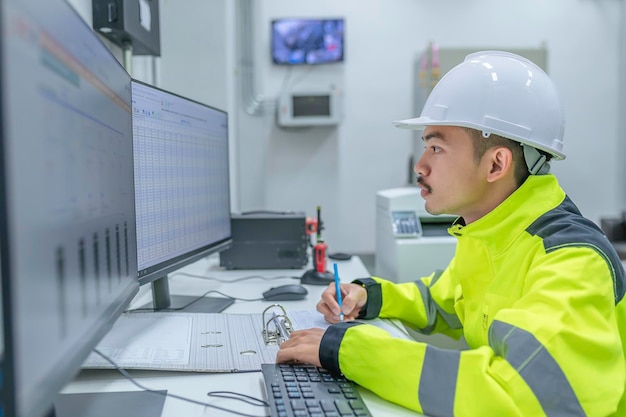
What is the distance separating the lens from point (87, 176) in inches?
23.7

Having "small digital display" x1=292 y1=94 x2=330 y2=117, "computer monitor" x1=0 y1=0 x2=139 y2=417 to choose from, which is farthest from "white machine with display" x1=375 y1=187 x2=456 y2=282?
"small digital display" x1=292 y1=94 x2=330 y2=117

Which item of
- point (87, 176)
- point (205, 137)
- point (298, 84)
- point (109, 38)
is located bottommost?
point (87, 176)

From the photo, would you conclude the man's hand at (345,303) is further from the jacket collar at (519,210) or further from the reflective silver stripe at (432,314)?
the jacket collar at (519,210)

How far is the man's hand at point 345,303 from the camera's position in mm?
1150

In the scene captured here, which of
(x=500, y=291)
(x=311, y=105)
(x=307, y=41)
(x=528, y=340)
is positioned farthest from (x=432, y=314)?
(x=307, y=41)

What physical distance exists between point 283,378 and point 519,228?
471 mm

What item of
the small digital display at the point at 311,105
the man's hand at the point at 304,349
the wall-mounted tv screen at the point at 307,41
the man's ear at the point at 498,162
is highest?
the wall-mounted tv screen at the point at 307,41

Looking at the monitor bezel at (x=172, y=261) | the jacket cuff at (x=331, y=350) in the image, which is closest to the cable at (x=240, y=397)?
the jacket cuff at (x=331, y=350)

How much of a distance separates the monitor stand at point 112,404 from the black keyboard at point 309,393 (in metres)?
0.16

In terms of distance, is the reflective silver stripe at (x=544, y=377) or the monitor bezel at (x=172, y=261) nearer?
the reflective silver stripe at (x=544, y=377)

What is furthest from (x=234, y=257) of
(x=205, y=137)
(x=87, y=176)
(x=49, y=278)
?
(x=49, y=278)

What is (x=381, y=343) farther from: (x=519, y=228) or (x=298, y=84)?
(x=298, y=84)

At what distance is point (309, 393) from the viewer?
738 mm

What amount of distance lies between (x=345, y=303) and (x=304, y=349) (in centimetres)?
32
